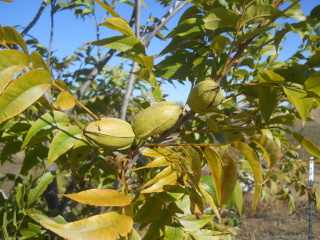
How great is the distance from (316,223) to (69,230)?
230 inches

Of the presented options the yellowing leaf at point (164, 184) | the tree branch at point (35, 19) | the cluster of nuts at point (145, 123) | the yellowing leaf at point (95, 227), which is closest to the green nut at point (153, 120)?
the cluster of nuts at point (145, 123)

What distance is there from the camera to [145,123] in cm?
70

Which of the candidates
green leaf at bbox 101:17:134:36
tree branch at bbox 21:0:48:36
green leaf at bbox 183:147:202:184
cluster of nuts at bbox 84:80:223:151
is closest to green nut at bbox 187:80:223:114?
cluster of nuts at bbox 84:80:223:151

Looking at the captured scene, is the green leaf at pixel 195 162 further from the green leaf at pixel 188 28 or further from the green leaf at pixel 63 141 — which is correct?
the green leaf at pixel 188 28

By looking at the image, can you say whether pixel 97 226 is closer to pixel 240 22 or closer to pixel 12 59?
pixel 12 59

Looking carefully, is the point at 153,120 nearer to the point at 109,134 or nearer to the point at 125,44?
the point at 109,134

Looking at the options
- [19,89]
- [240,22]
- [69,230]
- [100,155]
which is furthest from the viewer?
[100,155]

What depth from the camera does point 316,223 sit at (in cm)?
524

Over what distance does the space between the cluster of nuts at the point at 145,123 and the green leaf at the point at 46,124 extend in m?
0.12

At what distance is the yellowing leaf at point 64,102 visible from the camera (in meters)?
0.69

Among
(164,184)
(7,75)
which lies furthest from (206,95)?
(7,75)

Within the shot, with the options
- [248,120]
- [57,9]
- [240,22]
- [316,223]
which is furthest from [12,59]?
[316,223]

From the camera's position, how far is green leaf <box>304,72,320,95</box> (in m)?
0.66

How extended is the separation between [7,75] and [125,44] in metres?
0.28
